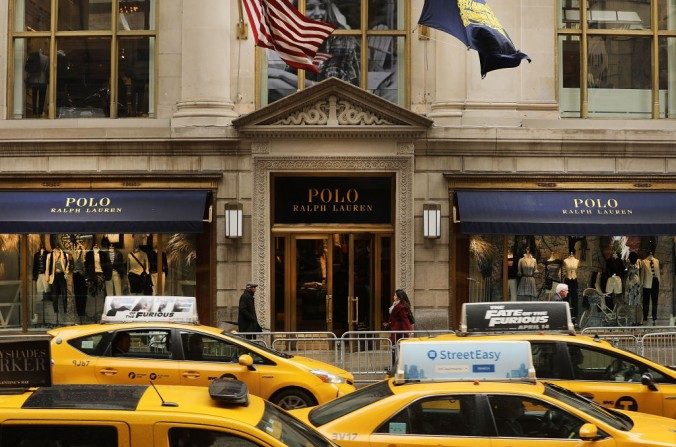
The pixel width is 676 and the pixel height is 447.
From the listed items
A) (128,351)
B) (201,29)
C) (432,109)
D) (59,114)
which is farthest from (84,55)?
(128,351)

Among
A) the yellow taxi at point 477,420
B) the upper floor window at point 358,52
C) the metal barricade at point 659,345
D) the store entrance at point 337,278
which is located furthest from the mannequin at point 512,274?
the yellow taxi at point 477,420

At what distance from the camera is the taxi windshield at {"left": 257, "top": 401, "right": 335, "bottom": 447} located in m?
6.14

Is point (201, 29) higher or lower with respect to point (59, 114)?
higher

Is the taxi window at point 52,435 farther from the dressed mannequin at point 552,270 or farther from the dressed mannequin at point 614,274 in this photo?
the dressed mannequin at point 614,274

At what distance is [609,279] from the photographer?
22.7m

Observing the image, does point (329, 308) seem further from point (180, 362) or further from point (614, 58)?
point (180, 362)

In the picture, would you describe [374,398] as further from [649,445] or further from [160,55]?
[160,55]

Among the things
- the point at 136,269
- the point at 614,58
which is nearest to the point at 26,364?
the point at 136,269

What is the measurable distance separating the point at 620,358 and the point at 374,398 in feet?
14.3

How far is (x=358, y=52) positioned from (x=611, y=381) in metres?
13.1

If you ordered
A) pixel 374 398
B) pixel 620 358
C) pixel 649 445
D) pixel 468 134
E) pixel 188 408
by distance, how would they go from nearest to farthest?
pixel 188 408, pixel 649 445, pixel 374 398, pixel 620 358, pixel 468 134

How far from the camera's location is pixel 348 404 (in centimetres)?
898

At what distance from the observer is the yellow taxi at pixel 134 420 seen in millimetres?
5812

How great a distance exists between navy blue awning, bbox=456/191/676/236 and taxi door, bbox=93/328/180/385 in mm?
9628
